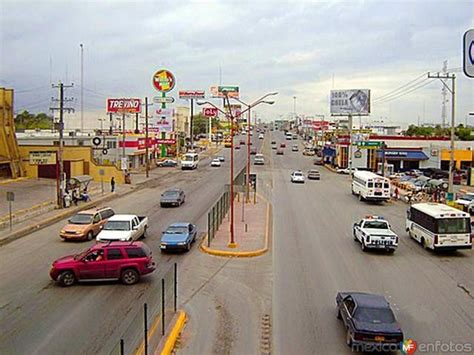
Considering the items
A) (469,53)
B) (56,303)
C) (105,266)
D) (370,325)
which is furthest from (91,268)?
(469,53)

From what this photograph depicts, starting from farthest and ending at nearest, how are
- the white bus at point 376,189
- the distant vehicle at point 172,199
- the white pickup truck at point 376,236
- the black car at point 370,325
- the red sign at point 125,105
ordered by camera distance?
1. the red sign at point 125,105
2. the white bus at point 376,189
3. the distant vehicle at point 172,199
4. the white pickup truck at point 376,236
5. the black car at point 370,325

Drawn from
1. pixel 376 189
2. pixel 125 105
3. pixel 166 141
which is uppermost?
pixel 125 105

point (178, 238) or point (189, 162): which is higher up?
point (189, 162)

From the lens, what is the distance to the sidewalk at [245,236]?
82.3 ft

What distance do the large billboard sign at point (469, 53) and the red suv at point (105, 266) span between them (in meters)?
14.5

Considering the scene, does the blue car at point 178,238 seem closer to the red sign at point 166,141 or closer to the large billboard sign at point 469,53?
the large billboard sign at point 469,53

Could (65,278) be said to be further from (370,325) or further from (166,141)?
(166,141)

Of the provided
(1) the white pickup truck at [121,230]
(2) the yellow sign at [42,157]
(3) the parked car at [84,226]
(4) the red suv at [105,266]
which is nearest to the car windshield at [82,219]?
(3) the parked car at [84,226]

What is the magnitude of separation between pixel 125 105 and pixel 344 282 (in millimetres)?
66760

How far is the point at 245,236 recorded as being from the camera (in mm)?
29047

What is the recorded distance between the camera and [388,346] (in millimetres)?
13227

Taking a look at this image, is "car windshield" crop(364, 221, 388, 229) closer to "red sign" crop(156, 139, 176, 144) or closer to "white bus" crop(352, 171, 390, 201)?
"white bus" crop(352, 171, 390, 201)

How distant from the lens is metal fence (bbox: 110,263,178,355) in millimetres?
13273

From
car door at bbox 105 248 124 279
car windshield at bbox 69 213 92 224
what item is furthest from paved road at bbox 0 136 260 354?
car windshield at bbox 69 213 92 224
